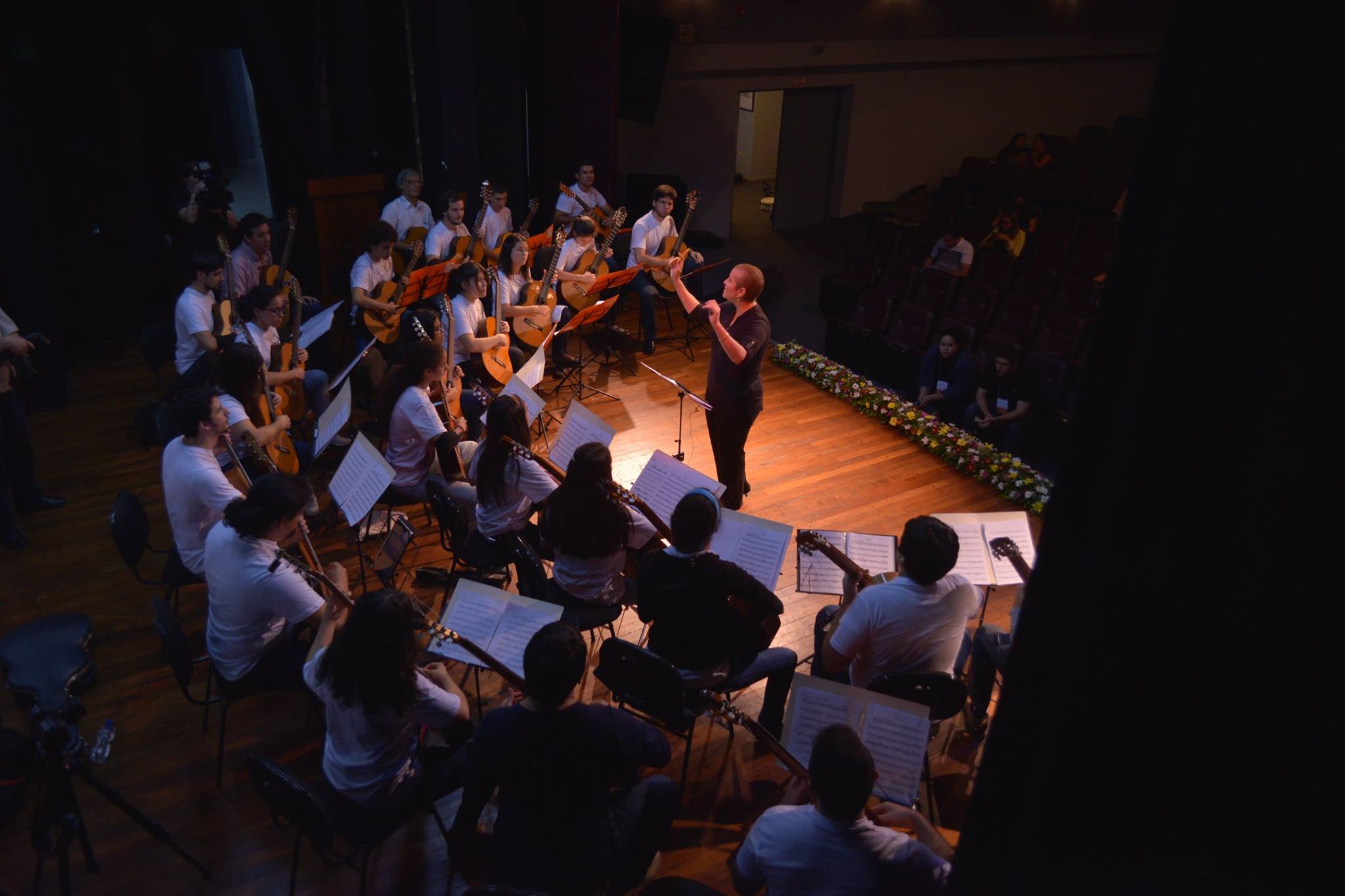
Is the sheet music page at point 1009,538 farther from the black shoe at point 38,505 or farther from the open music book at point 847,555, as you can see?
the black shoe at point 38,505

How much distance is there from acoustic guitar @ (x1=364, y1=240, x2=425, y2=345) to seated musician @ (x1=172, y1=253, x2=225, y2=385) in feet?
3.93

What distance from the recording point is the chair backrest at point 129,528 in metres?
4.09

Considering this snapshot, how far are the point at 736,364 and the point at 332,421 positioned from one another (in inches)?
91.1

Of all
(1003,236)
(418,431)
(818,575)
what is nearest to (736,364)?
(818,575)

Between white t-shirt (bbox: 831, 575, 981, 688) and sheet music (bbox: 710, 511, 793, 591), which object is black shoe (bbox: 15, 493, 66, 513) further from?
white t-shirt (bbox: 831, 575, 981, 688)

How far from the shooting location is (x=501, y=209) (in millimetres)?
8969

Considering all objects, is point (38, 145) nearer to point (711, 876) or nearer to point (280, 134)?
point (280, 134)

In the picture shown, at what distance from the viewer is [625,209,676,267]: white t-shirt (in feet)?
27.9

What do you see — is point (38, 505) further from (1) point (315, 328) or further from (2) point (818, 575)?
(2) point (818, 575)

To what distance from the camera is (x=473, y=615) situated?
3539mm

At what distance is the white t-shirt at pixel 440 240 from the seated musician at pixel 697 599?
526 cm

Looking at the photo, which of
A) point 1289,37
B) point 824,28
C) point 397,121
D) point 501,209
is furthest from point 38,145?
point 1289,37

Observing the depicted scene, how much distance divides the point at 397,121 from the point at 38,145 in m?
3.81

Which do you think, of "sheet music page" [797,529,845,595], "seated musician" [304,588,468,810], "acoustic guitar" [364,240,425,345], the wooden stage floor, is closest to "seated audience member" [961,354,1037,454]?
the wooden stage floor
